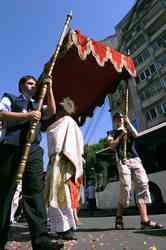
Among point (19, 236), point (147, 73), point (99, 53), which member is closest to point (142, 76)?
point (147, 73)

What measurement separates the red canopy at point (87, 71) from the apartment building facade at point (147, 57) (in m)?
21.8

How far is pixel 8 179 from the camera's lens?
2.51 m

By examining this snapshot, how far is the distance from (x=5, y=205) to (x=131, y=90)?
3352 centimetres

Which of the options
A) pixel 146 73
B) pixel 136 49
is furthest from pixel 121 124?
pixel 136 49

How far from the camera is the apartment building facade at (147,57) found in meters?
30.1

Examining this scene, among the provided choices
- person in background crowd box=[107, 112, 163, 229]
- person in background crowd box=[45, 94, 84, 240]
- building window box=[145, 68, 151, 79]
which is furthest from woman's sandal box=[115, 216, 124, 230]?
building window box=[145, 68, 151, 79]

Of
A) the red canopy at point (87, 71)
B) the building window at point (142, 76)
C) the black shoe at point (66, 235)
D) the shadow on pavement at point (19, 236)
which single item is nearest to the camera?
the black shoe at point (66, 235)

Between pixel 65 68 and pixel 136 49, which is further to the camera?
pixel 136 49

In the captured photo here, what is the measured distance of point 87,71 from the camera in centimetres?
604

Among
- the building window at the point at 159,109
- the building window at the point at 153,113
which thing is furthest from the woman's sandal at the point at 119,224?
the building window at the point at 153,113

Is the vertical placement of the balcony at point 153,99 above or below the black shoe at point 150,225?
above

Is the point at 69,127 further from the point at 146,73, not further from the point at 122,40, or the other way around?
the point at 122,40

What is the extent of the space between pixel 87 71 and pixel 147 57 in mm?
28995

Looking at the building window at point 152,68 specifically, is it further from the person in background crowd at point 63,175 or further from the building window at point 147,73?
the person in background crowd at point 63,175
